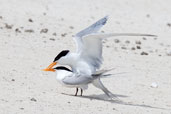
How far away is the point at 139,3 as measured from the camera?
20.1 m

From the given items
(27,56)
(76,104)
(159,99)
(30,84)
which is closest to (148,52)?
(27,56)

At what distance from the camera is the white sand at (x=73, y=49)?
6.48m

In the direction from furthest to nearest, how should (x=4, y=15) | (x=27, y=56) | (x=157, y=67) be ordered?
(x=4, y=15) < (x=157, y=67) < (x=27, y=56)

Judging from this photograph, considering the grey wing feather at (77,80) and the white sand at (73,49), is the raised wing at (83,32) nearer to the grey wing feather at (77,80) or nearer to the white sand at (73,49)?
the grey wing feather at (77,80)

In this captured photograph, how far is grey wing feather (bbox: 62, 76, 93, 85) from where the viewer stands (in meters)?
7.11

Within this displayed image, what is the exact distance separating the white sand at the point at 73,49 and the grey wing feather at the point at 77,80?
0.71 feet

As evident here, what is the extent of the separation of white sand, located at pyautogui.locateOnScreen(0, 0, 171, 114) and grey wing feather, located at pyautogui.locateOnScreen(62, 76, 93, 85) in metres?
0.22

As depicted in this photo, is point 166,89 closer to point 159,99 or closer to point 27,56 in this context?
point 159,99

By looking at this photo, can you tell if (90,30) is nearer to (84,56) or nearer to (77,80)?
(84,56)

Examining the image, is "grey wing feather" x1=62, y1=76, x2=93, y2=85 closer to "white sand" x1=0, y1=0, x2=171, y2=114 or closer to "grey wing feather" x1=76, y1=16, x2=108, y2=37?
"white sand" x1=0, y1=0, x2=171, y2=114

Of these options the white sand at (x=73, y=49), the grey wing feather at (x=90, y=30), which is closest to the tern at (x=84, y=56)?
the grey wing feather at (x=90, y=30)

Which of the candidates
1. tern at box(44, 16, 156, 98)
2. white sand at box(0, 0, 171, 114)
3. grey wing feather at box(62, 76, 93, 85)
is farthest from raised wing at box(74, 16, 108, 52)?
white sand at box(0, 0, 171, 114)

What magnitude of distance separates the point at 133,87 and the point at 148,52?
369cm

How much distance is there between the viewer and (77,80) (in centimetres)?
711
